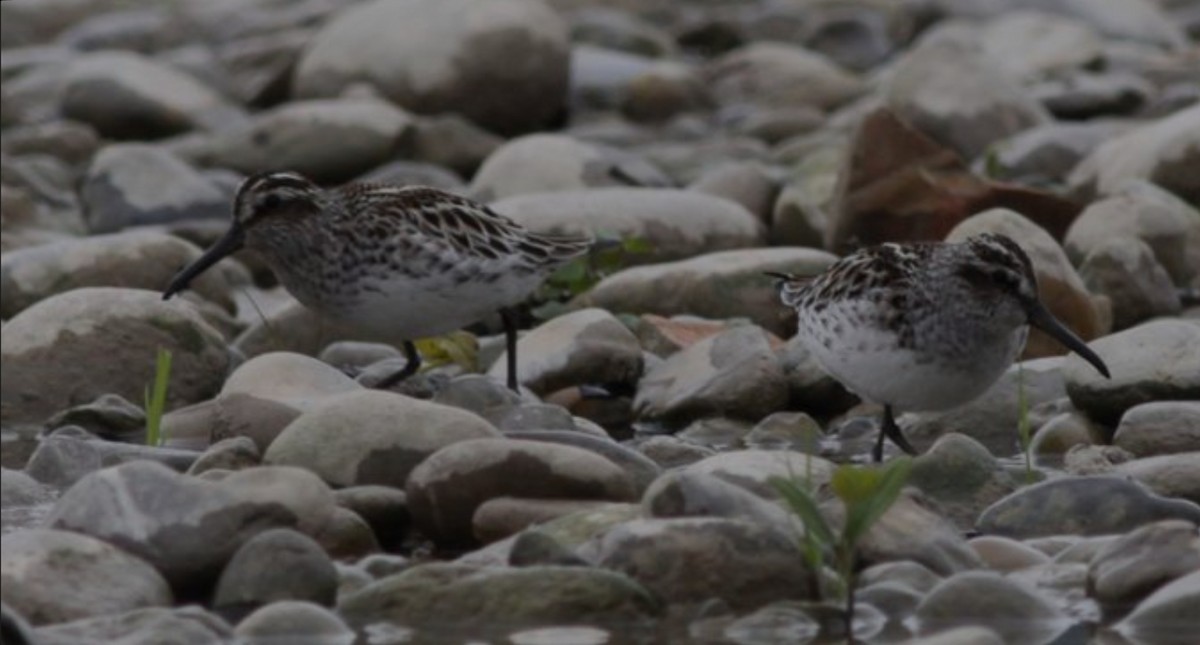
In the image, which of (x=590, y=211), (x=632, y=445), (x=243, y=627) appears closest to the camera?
(x=243, y=627)

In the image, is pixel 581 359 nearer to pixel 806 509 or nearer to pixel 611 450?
pixel 611 450

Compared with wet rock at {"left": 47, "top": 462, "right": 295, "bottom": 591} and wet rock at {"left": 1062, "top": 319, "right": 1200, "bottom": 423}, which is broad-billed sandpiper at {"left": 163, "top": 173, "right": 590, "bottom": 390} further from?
wet rock at {"left": 47, "top": 462, "right": 295, "bottom": 591}

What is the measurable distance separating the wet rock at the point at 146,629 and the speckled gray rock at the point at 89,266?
6.18 meters

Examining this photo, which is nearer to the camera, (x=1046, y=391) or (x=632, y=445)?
(x=632, y=445)

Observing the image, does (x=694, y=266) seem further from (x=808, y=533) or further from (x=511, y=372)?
(x=808, y=533)

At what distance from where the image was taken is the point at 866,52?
2661 cm

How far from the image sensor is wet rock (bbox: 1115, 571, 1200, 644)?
754 cm

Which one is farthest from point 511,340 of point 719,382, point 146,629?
point 146,629

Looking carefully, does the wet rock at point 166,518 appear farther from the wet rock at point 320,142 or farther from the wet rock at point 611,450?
the wet rock at point 320,142

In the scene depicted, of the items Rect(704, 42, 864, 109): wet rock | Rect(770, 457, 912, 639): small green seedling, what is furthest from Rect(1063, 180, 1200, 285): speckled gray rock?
Rect(704, 42, 864, 109): wet rock

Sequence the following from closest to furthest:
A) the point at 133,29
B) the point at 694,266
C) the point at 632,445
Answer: the point at 632,445 → the point at 694,266 → the point at 133,29

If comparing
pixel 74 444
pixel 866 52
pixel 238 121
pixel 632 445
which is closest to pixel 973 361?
pixel 632 445

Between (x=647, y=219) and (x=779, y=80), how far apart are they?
8.96 m

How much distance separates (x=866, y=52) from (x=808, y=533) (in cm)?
1914
